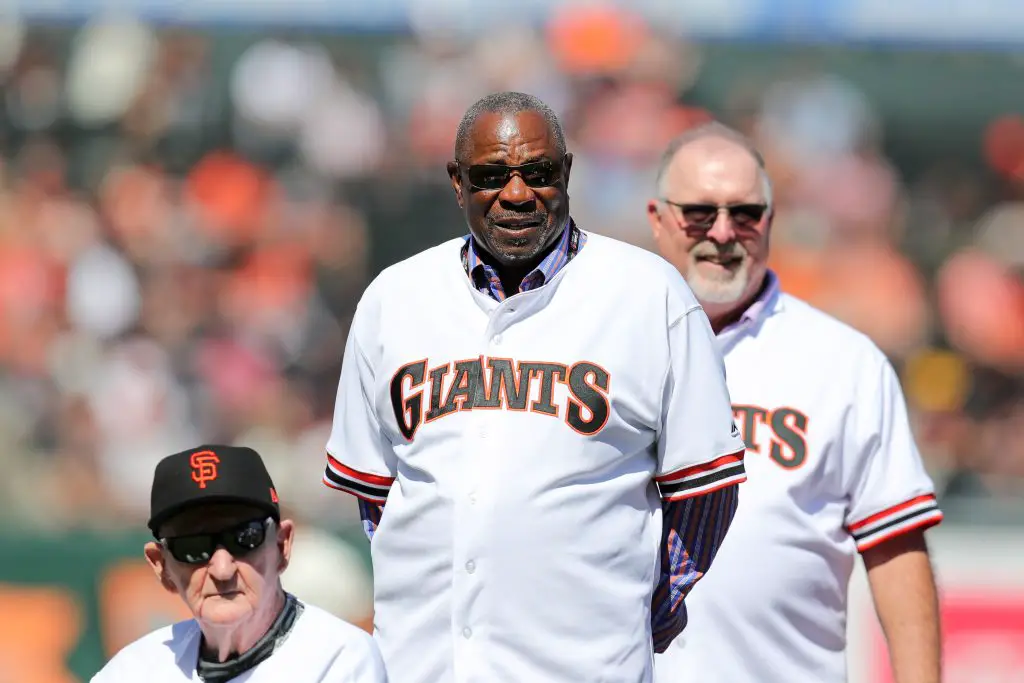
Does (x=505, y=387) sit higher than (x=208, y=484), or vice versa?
(x=505, y=387)

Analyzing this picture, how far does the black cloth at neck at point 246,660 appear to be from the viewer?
2.80m

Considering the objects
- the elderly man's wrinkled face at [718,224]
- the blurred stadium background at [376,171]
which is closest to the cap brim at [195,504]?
the elderly man's wrinkled face at [718,224]

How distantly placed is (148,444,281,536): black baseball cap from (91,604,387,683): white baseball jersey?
23 centimetres

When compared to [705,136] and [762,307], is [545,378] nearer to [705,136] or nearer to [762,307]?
[762,307]

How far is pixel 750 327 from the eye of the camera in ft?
11.8

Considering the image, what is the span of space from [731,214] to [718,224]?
5 cm

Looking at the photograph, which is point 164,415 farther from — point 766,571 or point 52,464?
point 766,571

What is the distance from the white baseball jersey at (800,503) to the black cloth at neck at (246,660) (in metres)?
0.89

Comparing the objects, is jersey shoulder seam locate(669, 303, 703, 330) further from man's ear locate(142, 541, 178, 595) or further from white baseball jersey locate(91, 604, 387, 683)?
man's ear locate(142, 541, 178, 595)

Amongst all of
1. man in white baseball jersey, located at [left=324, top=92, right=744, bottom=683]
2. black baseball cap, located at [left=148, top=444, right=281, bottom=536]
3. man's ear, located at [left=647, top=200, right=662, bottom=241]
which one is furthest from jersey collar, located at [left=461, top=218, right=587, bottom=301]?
man's ear, located at [left=647, top=200, right=662, bottom=241]

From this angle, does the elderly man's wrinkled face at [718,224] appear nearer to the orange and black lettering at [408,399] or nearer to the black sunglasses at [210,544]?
the orange and black lettering at [408,399]

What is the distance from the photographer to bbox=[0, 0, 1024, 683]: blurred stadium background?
863 centimetres

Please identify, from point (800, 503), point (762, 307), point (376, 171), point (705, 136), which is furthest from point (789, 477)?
point (376, 171)

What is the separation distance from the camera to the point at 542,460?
2.55m
